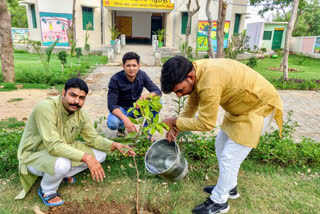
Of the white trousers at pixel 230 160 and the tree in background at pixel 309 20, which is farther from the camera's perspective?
the tree in background at pixel 309 20

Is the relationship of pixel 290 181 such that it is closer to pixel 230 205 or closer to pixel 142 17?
pixel 230 205

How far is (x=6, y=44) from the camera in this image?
7176mm

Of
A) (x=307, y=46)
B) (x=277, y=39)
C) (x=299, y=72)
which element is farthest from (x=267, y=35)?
(x=299, y=72)

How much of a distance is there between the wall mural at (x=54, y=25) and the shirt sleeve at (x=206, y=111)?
1747 centimetres

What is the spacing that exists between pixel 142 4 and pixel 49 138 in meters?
16.6

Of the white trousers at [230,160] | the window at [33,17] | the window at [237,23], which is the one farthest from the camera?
the window at [237,23]

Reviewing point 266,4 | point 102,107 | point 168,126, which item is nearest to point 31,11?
point 102,107

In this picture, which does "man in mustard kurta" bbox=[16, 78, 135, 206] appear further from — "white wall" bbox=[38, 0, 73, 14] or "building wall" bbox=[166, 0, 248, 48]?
"white wall" bbox=[38, 0, 73, 14]

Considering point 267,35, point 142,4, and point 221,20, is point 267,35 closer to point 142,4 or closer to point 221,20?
point 142,4

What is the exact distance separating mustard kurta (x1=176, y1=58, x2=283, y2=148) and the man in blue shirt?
142 cm

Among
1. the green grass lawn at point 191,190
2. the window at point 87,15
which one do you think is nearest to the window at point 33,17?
the window at point 87,15

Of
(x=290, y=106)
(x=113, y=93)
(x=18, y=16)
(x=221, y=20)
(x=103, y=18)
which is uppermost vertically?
(x=18, y=16)

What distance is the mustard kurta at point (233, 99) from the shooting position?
1.74 m

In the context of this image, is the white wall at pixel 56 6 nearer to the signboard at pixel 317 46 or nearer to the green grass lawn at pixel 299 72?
the green grass lawn at pixel 299 72
